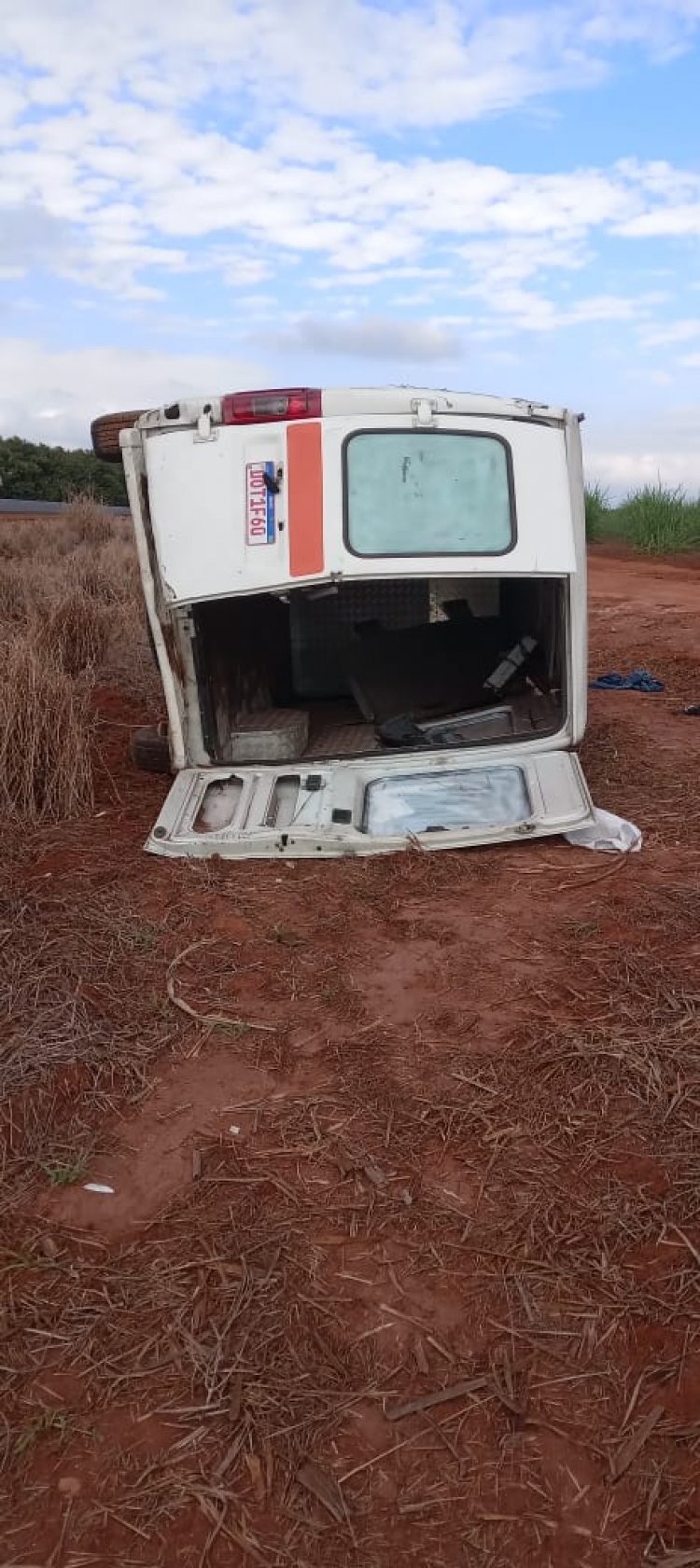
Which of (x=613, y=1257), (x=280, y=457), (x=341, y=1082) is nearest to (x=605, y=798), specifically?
(x=280, y=457)

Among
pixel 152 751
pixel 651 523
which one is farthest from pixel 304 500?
pixel 651 523

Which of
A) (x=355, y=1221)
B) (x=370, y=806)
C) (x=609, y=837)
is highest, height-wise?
(x=370, y=806)

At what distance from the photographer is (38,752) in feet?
17.0

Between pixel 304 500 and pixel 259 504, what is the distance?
0.19 meters

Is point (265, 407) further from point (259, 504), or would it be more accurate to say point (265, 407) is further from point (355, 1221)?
point (355, 1221)

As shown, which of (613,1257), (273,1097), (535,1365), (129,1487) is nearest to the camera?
(129,1487)

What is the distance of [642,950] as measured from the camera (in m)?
3.53

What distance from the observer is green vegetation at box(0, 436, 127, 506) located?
32.2 meters

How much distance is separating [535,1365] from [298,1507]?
0.51 m

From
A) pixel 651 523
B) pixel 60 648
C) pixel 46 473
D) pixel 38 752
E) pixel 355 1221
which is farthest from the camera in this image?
pixel 46 473

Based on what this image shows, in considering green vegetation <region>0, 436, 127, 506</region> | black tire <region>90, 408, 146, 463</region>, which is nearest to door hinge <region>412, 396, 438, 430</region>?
black tire <region>90, 408, 146, 463</region>

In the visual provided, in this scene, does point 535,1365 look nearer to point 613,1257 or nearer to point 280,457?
point 613,1257

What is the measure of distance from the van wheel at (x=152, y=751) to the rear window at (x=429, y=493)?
5.41 feet

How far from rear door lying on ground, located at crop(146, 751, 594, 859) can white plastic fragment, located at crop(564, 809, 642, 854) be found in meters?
0.09
